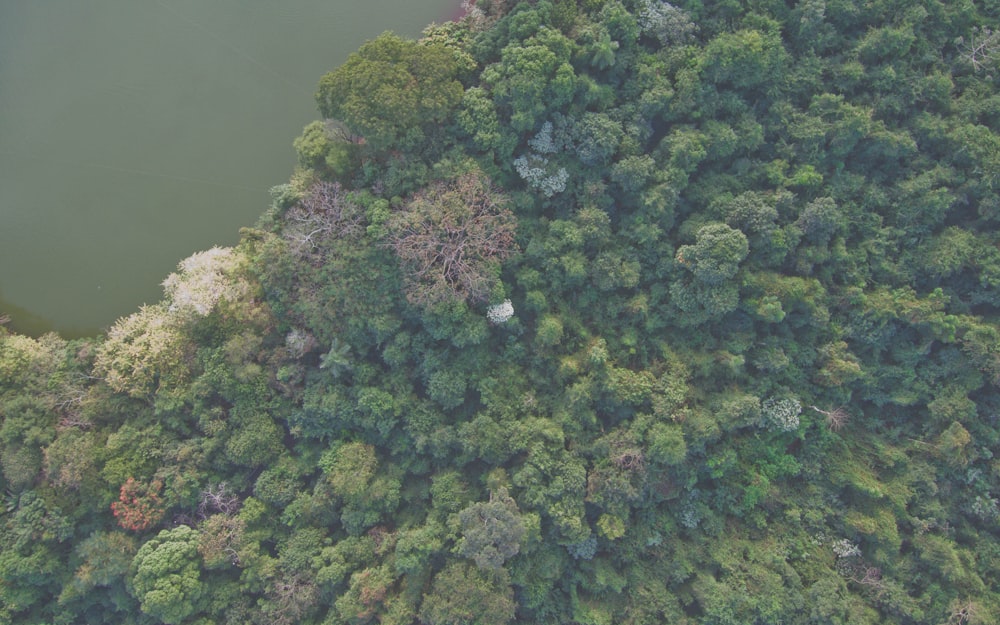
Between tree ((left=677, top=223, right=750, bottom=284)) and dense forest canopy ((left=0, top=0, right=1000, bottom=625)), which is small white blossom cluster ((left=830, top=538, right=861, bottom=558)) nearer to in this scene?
dense forest canopy ((left=0, top=0, right=1000, bottom=625))

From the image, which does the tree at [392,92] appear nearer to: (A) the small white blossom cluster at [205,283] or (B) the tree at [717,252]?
(A) the small white blossom cluster at [205,283]

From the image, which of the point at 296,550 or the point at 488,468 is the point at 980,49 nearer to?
the point at 488,468

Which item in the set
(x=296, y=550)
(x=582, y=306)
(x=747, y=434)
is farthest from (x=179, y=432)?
(x=747, y=434)

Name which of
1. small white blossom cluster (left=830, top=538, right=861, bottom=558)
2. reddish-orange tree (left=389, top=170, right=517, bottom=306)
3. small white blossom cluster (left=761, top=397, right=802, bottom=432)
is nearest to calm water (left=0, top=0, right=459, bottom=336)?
reddish-orange tree (left=389, top=170, right=517, bottom=306)

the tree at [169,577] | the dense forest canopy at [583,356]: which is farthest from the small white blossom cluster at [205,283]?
the tree at [169,577]

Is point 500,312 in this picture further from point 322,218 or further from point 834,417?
point 834,417

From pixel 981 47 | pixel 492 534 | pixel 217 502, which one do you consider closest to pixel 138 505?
pixel 217 502
